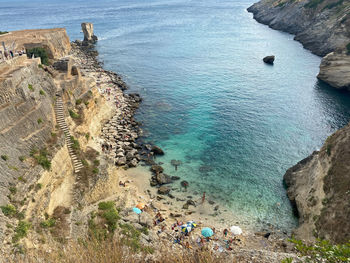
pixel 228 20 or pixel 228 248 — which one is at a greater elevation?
pixel 228 20

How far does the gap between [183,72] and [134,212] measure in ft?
204

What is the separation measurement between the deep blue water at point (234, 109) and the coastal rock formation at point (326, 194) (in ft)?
9.31

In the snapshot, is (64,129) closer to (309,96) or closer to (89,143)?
(89,143)

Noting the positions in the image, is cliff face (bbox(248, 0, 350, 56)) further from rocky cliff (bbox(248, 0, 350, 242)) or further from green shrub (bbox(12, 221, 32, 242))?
green shrub (bbox(12, 221, 32, 242))

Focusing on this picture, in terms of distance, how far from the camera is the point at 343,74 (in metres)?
68.4

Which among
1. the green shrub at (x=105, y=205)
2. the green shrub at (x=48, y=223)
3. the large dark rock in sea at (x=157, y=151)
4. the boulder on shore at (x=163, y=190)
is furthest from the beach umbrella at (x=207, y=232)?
the large dark rock in sea at (x=157, y=151)

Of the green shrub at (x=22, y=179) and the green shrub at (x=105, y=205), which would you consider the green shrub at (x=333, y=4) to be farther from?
the green shrub at (x=22, y=179)

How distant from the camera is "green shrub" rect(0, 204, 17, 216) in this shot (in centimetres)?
1962

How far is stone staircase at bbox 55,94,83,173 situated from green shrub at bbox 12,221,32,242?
10.1 m

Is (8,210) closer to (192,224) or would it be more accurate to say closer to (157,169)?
(192,224)

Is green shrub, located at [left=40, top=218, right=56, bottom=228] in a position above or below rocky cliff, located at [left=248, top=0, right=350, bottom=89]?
below

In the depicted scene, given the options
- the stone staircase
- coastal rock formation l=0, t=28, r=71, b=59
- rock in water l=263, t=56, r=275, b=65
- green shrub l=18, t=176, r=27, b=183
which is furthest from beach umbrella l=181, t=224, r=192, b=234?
rock in water l=263, t=56, r=275, b=65

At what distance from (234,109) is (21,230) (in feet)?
164

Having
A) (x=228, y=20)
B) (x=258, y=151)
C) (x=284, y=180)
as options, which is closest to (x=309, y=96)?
(x=258, y=151)
